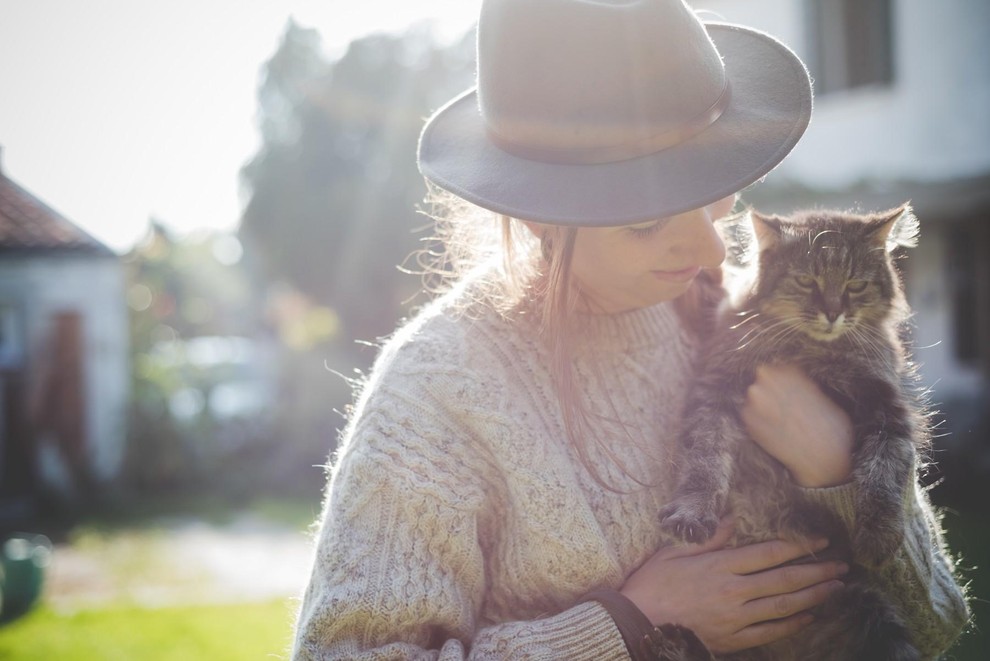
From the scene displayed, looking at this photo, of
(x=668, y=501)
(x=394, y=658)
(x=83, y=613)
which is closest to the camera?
(x=394, y=658)

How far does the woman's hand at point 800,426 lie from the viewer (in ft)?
6.66

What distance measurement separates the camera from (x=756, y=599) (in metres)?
1.83

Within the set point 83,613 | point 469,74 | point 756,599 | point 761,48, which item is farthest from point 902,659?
point 469,74

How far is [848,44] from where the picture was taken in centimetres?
1039

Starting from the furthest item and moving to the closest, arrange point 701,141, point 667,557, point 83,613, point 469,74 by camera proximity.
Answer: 1. point 469,74
2. point 83,613
3. point 667,557
4. point 701,141

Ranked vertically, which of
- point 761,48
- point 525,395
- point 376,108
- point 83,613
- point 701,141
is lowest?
point 83,613

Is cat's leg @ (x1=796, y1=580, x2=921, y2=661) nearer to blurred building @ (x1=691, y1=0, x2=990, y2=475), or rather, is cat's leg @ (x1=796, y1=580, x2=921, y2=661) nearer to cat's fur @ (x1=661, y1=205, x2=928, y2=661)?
cat's fur @ (x1=661, y1=205, x2=928, y2=661)

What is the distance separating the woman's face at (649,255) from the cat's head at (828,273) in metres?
0.59

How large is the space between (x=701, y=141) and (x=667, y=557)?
3.35ft

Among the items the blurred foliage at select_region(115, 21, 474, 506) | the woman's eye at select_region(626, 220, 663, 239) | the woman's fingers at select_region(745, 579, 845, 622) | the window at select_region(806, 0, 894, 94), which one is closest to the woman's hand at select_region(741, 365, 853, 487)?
the woman's fingers at select_region(745, 579, 845, 622)

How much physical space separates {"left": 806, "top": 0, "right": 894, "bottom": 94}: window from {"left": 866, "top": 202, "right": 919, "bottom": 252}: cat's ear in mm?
8918

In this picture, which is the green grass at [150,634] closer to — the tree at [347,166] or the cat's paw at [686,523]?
the cat's paw at [686,523]

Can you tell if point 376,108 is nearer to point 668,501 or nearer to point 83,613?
point 83,613

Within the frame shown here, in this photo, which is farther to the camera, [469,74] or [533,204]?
[469,74]
